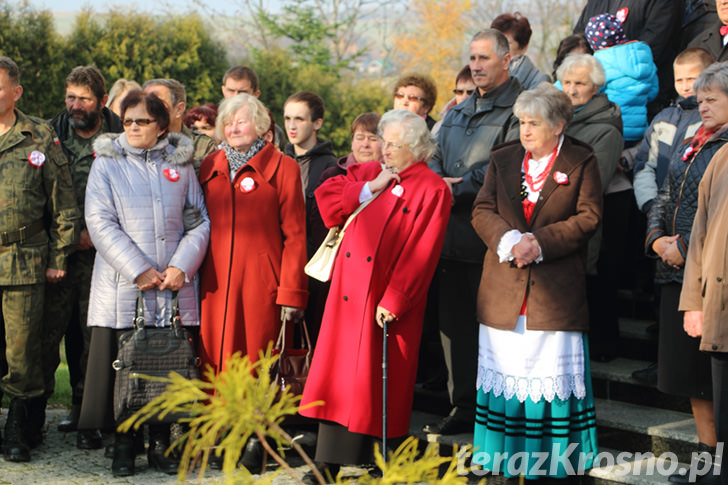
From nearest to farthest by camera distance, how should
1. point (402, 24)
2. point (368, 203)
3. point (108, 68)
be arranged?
1. point (368, 203)
2. point (108, 68)
3. point (402, 24)

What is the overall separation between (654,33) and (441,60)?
24109 mm

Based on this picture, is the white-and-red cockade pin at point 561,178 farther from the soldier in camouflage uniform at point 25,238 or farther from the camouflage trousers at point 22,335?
the camouflage trousers at point 22,335

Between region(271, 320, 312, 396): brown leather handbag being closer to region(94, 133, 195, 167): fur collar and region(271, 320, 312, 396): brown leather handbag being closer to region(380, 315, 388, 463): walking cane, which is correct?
region(380, 315, 388, 463): walking cane

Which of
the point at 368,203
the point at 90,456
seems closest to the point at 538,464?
the point at 368,203

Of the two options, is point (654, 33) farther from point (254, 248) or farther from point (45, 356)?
point (45, 356)

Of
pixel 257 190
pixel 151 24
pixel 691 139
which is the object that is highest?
pixel 151 24

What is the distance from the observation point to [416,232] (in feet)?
14.8

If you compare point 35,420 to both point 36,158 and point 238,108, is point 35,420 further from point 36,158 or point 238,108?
point 238,108

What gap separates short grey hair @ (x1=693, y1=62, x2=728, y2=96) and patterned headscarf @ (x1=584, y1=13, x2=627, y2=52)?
2147 mm

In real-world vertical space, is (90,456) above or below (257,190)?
below

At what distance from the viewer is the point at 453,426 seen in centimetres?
517

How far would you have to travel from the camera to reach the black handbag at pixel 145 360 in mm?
4590

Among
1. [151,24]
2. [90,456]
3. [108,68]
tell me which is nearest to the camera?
[90,456]

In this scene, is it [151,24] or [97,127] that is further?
[151,24]
